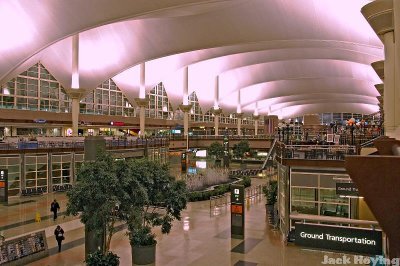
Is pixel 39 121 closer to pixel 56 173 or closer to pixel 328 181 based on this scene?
pixel 56 173

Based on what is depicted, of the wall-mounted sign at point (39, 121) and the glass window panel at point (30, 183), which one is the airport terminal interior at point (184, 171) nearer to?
the glass window panel at point (30, 183)

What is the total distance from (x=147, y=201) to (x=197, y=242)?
463cm

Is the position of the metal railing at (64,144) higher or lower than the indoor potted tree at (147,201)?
higher

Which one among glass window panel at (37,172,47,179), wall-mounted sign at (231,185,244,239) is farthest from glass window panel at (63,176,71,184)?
wall-mounted sign at (231,185,244,239)

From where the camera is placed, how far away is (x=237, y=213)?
1772 cm

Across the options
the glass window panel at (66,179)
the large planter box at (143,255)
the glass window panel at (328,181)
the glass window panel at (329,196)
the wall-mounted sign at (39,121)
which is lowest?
the large planter box at (143,255)

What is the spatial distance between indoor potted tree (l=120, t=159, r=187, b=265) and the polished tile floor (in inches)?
30.5

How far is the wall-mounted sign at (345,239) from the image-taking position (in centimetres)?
914

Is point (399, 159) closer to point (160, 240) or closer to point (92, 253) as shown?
point (92, 253)

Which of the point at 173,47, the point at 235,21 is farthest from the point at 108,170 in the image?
the point at 173,47

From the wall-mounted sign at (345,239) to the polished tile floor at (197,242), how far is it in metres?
4.83

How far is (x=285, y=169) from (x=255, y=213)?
6.75 meters

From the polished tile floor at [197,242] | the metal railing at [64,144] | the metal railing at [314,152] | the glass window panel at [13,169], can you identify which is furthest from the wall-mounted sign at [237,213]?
the glass window panel at [13,169]

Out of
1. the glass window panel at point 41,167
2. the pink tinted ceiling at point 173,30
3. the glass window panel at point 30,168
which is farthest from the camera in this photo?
the glass window panel at point 41,167
